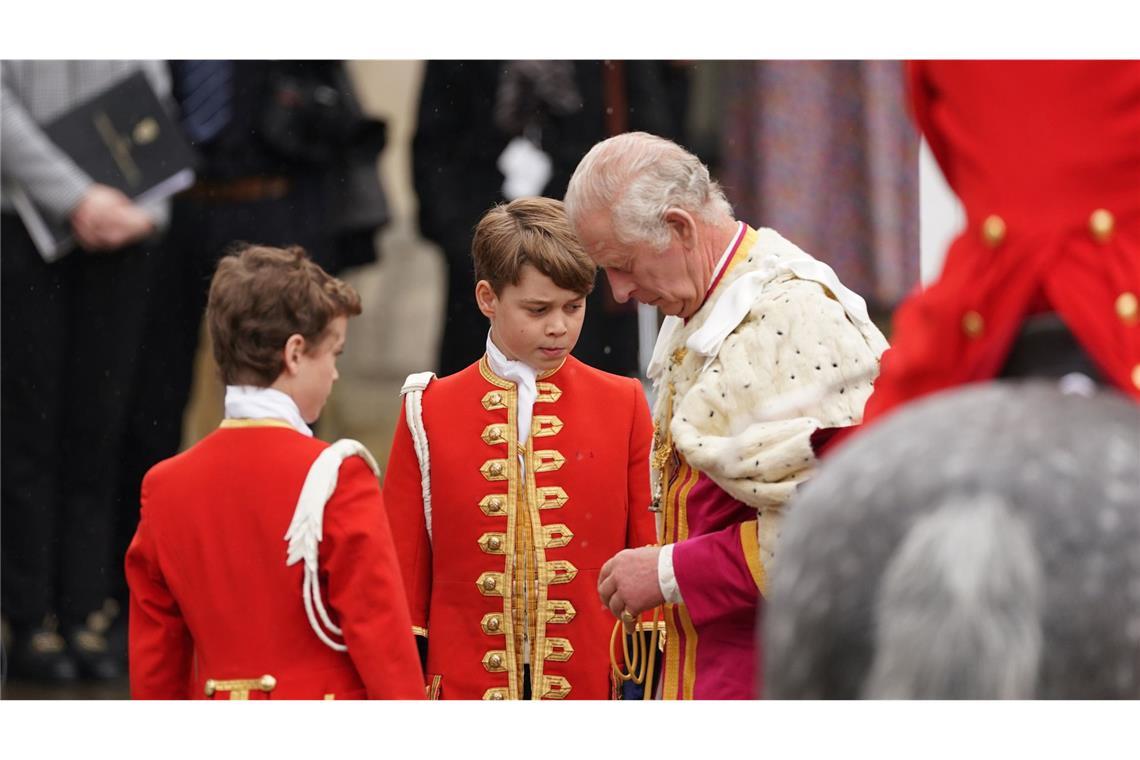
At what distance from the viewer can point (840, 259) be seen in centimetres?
458

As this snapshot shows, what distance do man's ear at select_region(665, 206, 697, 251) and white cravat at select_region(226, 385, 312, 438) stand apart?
73cm

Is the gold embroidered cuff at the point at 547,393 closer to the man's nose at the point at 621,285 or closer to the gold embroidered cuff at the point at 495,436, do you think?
the gold embroidered cuff at the point at 495,436

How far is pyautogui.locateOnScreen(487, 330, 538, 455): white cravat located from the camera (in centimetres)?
380

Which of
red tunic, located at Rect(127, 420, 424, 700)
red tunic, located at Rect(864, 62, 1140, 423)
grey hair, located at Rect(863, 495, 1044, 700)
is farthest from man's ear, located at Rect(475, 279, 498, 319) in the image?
grey hair, located at Rect(863, 495, 1044, 700)

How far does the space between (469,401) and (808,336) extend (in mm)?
930

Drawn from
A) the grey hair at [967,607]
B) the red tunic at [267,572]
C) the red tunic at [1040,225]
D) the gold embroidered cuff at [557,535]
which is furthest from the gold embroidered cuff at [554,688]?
the grey hair at [967,607]

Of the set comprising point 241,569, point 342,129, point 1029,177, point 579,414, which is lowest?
point 241,569

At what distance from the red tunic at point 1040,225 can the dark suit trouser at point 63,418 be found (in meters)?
2.80

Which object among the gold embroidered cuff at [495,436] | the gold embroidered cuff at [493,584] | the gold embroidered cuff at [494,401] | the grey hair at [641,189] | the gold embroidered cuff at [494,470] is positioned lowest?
the gold embroidered cuff at [493,584]

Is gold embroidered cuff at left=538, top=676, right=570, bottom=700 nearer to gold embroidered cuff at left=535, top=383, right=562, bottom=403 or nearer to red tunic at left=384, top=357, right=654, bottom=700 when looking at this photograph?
red tunic at left=384, top=357, right=654, bottom=700

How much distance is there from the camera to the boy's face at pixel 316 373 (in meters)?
3.29

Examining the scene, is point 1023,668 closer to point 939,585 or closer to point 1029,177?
point 939,585

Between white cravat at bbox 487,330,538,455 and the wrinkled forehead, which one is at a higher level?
the wrinkled forehead

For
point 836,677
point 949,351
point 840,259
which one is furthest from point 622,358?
point 836,677
